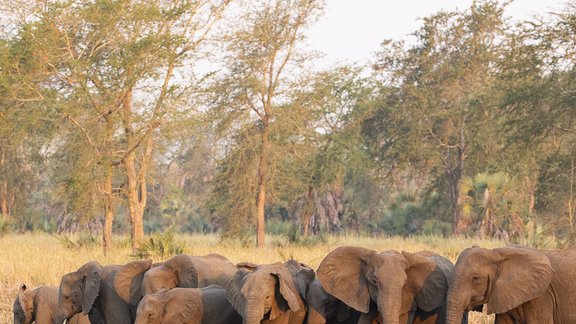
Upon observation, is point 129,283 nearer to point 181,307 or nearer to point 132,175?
point 181,307

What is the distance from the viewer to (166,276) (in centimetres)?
1178

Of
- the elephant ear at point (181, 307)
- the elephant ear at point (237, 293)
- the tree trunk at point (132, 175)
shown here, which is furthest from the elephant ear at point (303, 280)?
the tree trunk at point (132, 175)

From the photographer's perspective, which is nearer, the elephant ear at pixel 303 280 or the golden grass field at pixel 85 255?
the elephant ear at pixel 303 280

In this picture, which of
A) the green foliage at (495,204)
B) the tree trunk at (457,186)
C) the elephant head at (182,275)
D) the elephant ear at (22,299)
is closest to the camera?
the elephant head at (182,275)

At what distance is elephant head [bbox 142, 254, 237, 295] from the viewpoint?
11.6 meters

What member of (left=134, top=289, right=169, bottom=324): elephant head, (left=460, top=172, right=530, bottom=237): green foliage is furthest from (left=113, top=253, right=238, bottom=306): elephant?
(left=460, top=172, right=530, bottom=237): green foliage

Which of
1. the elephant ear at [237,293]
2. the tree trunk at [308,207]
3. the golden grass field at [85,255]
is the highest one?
the tree trunk at [308,207]

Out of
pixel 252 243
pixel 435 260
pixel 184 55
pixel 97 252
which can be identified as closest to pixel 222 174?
pixel 252 243

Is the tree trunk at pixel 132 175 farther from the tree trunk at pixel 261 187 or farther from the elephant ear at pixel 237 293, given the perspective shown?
the elephant ear at pixel 237 293

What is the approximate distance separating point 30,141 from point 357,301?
3356cm

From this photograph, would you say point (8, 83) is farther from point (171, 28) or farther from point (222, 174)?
point (222, 174)

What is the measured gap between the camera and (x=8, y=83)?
87.6ft

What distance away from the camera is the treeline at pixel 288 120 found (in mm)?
27156

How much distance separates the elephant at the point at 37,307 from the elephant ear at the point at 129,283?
145 cm
